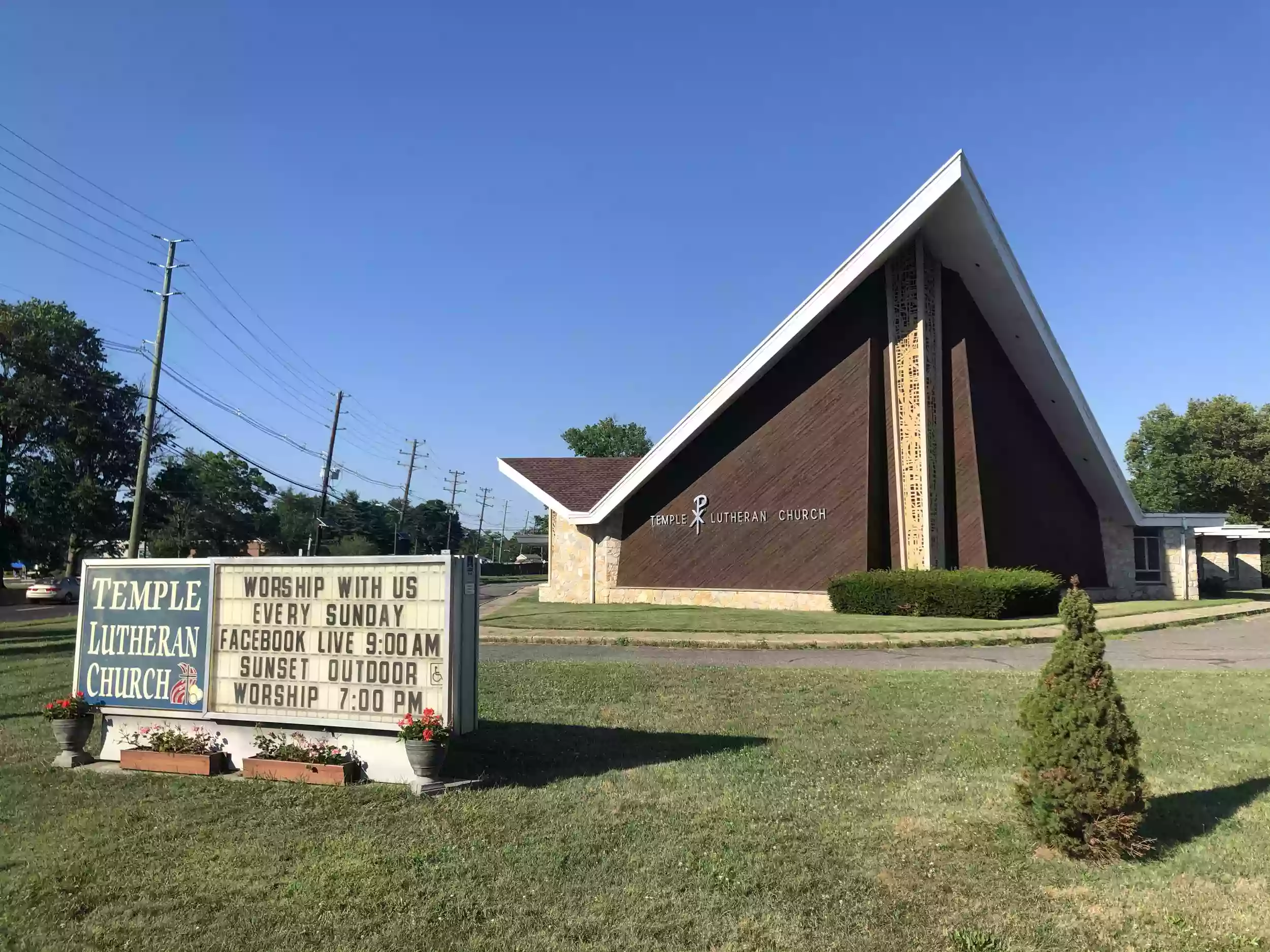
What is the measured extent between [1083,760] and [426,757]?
488 centimetres

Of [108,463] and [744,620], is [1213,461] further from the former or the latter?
[108,463]

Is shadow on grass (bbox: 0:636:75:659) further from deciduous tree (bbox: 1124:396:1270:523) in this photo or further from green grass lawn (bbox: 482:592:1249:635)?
deciduous tree (bbox: 1124:396:1270:523)

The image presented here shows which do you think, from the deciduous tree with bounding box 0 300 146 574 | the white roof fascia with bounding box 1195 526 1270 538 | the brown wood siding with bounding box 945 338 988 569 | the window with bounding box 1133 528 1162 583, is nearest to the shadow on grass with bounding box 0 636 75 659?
the brown wood siding with bounding box 945 338 988 569

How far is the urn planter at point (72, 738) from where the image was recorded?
8297 mm

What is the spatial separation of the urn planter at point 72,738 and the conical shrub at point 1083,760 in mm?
8318

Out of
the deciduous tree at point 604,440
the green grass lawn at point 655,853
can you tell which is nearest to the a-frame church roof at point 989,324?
the green grass lawn at point 655,853

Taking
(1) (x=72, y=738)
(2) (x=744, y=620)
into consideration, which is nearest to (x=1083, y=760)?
(1) (x=72, y=738)

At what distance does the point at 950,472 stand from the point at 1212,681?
14952mm

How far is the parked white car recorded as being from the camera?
44.4 metres

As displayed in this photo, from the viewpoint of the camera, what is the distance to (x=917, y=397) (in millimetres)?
26562

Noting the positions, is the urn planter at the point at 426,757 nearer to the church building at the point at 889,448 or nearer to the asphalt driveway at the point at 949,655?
the asphalt driveway at the point at 949,655

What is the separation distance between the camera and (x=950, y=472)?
87.5ft

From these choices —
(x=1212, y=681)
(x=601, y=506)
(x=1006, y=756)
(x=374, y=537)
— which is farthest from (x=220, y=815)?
(x=374, y=537)

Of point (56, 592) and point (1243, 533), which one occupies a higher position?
point (1243, 533)
